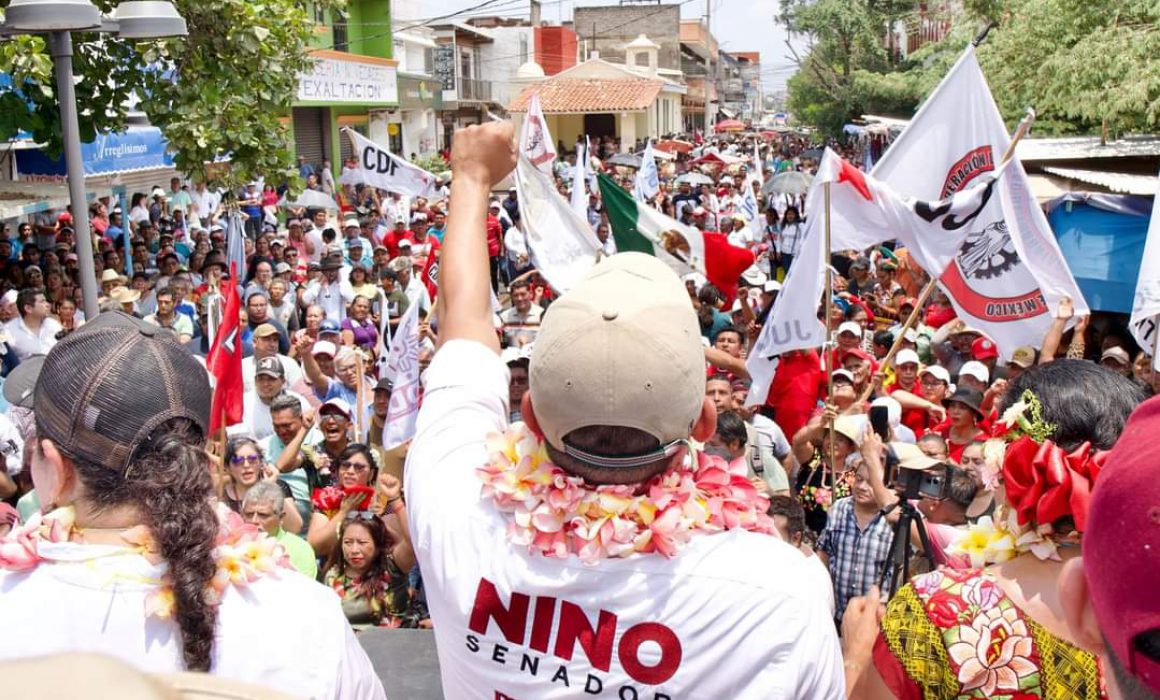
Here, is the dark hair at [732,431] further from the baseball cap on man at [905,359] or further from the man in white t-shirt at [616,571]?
the man in white t-shirt at [616,571]

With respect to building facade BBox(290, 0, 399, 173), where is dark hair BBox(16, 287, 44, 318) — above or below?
below

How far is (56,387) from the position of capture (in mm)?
2021

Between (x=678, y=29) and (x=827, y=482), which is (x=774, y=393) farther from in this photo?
(x=678, y=29)

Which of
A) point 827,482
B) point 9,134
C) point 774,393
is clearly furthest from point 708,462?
point 9,134

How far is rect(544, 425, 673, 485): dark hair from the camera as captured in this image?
1.85 m

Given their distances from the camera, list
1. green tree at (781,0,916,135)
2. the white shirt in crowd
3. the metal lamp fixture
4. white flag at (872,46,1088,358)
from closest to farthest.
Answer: the metal lamp fixture
white flag at (872,46,1088,358)
the white shirt in crowd
green tree at (781,0,916,135)

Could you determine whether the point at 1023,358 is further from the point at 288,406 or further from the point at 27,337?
the point at 27,337

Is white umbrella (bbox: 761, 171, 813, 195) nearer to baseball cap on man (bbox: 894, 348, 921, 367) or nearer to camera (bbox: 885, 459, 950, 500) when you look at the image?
baseball cap on man (bbox: 894, 348, 921, 367)

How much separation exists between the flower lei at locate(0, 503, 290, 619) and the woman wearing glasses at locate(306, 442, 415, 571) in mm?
3116

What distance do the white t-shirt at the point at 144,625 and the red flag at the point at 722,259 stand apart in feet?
20.4

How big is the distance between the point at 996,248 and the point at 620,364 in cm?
555

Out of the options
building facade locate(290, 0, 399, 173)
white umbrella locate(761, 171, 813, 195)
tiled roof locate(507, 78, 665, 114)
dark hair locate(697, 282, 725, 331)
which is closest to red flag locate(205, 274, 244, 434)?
dark hair locate(697, 282, 725, 331)

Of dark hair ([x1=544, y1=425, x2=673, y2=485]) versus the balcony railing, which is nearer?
dark hair ([x1=544, y1=425, x2=673, y2=485])

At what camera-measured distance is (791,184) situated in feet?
63.4
